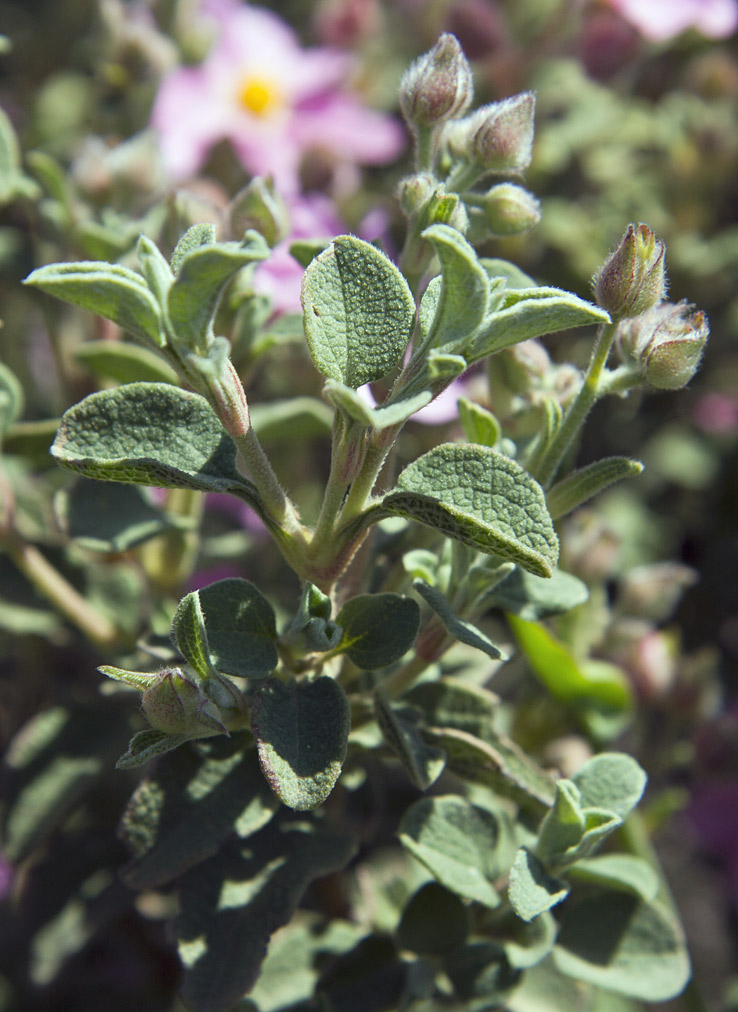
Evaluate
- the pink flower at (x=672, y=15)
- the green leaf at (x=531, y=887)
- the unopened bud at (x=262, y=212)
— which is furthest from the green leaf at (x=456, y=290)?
the pink flower at (x=672, y=15)

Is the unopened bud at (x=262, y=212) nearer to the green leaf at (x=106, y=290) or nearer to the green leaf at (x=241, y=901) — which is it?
the green leaf at (x=106, y=290)

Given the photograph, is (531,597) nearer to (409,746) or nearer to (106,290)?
(409,746)

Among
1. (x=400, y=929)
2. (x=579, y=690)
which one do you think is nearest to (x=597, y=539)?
(x=579, y=690)

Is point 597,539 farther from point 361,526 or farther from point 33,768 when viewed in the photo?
point 33,768

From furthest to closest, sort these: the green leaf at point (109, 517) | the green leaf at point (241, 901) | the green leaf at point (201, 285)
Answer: the green leaf at point (109, 517) < the green leaf at point (241, 901) < the green leaf at point (201, 285)

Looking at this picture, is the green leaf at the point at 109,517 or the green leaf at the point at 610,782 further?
the green leaf at the point at 109,517

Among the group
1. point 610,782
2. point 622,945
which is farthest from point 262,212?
point 622,945
